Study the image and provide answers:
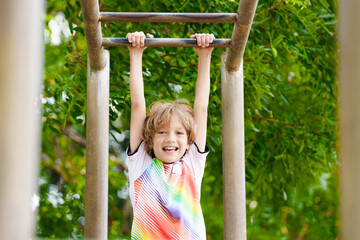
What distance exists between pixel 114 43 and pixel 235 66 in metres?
0.41

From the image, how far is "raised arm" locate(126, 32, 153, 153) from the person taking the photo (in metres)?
1.95

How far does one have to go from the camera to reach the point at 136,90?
1967 millimetres

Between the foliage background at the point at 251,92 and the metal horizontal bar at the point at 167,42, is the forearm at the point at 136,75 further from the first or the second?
the foliage background at the point at 251,92

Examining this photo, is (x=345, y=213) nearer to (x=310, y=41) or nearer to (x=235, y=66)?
(x=235, y=66)

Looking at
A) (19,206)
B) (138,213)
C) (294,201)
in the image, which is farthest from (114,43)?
(294,201)

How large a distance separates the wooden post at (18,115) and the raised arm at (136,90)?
137 cm

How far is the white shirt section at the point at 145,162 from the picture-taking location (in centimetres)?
199

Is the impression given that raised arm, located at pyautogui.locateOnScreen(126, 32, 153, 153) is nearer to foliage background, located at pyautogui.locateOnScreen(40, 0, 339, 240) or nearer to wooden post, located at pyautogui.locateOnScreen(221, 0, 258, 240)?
wooden post, located at pyautogui.locateOnScreen(221, 0, 258, 240)

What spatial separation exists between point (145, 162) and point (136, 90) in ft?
0.81

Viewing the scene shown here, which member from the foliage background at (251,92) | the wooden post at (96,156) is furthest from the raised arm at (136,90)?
the foliage background at (251,92)

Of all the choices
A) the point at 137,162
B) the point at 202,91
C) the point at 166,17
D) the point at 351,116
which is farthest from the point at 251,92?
the point at 351,116

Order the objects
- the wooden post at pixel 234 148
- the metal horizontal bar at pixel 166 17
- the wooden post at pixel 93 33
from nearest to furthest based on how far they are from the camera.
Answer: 1. the wooden post at pixel 93 33
2. the metal horizontal bar at pixel 166 17
3. the wooden post at pixel 234 148

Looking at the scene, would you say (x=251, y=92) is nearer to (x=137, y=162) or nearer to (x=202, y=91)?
(x=202, y=91)

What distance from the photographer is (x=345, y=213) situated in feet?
1.62
